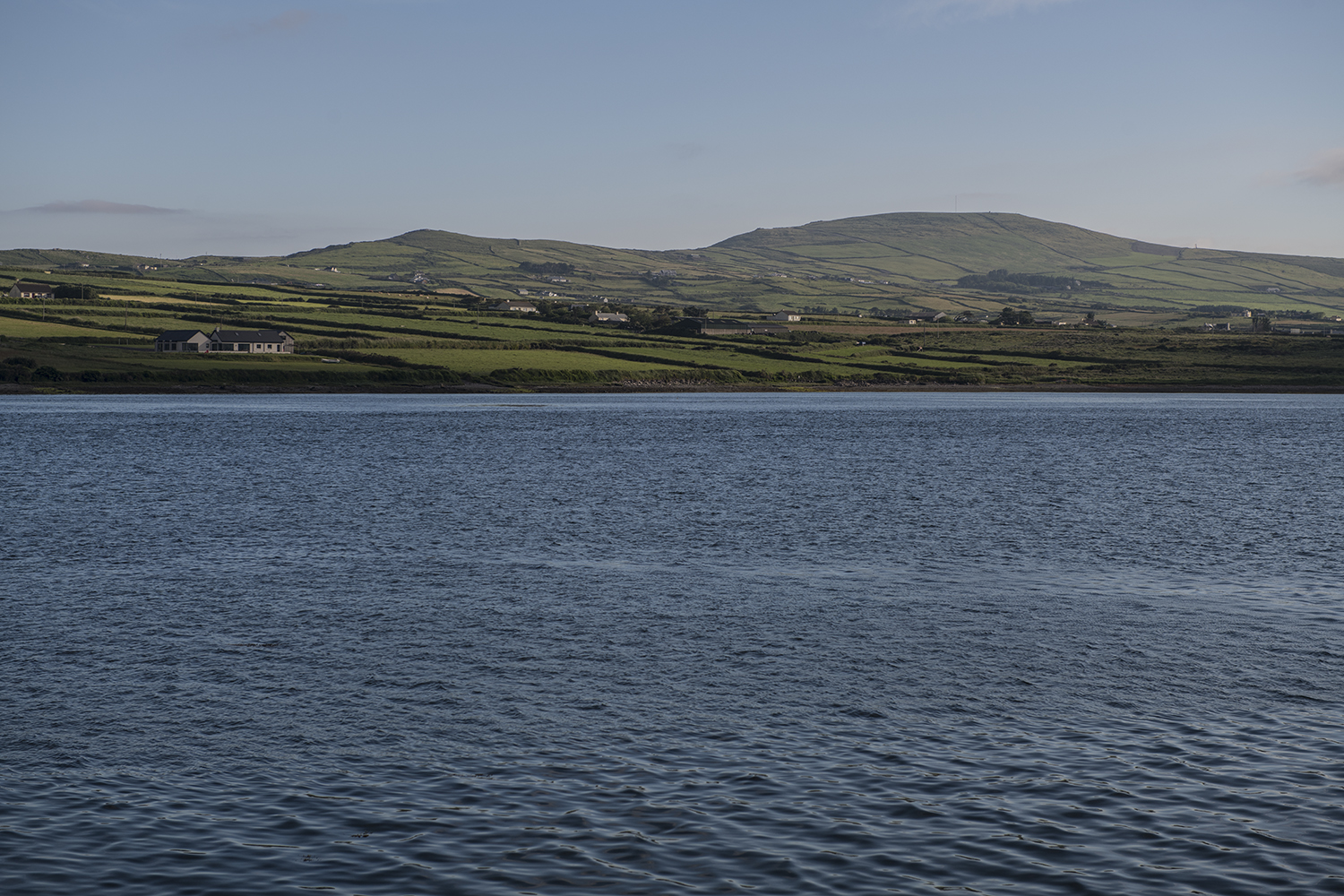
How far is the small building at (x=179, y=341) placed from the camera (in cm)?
16725

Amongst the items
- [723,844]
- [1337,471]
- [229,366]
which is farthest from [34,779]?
[229,366]

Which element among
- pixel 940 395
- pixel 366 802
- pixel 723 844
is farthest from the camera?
pixel 940 395

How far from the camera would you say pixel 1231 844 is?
1445 centimetres

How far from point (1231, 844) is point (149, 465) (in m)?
67.0

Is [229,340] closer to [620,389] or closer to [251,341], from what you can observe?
[251,341]

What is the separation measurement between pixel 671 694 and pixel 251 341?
165m

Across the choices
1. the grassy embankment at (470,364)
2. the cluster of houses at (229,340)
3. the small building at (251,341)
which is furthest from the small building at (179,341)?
the grassy embankment at (470,364)

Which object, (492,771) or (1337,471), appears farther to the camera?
(1337,471)

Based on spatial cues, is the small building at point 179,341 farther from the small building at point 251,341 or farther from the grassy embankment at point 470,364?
the grassy embankment at point 470,364

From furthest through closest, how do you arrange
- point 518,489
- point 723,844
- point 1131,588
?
1. point 518,489
2. point 1131,588
3. point 723,844

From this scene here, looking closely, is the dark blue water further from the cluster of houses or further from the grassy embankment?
the cluster of houses

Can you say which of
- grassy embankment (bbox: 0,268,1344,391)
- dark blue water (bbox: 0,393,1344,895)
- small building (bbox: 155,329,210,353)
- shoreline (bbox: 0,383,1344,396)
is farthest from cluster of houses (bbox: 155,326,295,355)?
dark blue water (bbox: 0,393,1344,895)

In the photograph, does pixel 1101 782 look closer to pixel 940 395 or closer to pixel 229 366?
pixel 229 366

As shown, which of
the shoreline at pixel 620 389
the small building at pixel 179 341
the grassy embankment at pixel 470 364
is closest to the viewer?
the shoreline at pixel 620 389
